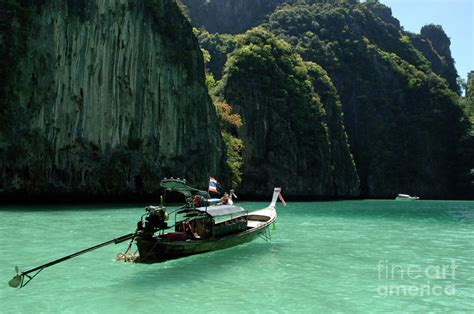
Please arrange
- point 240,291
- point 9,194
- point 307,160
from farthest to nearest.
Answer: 1. point 307,160
2. point 9,194
3. point 240,291

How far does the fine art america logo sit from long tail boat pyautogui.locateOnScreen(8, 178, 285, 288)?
609 centimetres

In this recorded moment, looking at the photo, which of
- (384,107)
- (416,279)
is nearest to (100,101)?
(416,279)

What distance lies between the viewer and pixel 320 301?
39.6 ft

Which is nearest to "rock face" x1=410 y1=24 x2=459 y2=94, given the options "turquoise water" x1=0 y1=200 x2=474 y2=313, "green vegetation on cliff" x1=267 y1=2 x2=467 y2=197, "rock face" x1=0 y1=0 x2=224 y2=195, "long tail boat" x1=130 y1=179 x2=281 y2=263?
"green vegetation on cliff" x1=267 y1=2 x2=467 y2=197

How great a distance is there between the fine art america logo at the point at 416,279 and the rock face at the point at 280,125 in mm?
61024

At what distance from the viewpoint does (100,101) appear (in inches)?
1928

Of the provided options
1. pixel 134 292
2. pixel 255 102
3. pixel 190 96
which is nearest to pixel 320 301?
pixel 134 292

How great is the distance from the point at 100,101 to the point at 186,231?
34712 millimetres

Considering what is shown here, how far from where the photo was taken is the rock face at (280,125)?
262 feet

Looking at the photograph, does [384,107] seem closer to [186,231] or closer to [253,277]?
[186,231]

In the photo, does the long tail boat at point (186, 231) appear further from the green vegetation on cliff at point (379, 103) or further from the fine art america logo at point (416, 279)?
the green vegetation on cliff at point (379, 103)

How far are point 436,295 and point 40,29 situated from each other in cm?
4447

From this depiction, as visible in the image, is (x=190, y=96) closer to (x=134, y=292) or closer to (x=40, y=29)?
(x=40, y=29)

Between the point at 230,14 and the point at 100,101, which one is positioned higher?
the point at 230,14
